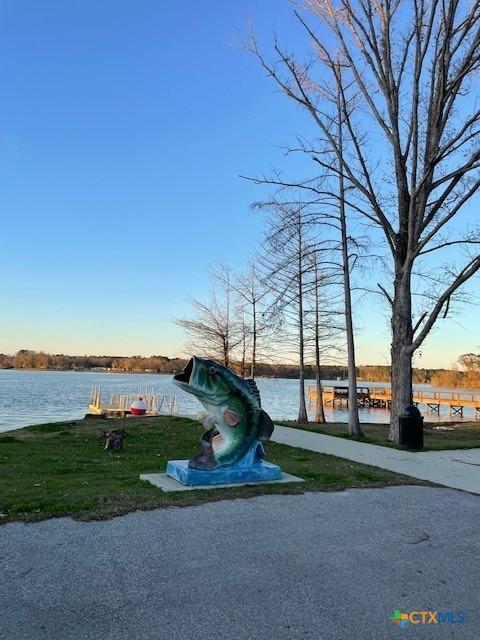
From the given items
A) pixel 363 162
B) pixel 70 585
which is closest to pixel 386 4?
pixel 363 162

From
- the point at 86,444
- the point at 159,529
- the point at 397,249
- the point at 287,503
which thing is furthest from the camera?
the point at 397,249

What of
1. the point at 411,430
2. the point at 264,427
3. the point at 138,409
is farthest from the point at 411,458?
the point at 138,409

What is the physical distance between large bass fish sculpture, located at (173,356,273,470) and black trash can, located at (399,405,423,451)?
5.71 metres

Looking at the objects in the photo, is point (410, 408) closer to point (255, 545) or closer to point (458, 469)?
point (458, 469)

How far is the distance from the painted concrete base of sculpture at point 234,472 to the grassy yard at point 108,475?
1.11ft

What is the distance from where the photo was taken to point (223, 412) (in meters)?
7.34

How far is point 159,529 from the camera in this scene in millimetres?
5160

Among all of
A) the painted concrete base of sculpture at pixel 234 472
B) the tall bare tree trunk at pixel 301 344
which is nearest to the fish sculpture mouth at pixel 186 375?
the painted concrete base of sculpture at pixel 234 472

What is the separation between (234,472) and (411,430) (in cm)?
614

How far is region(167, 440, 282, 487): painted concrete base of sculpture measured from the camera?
7.16m

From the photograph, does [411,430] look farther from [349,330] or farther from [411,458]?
[349,330]

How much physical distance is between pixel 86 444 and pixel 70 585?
30.6 feet

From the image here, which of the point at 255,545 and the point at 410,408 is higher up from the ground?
the point at 410,408

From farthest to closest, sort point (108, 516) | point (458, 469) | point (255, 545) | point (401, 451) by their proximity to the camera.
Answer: point (401, 451)
point (458, 469)
point (108, 516)
point (255, 545)
